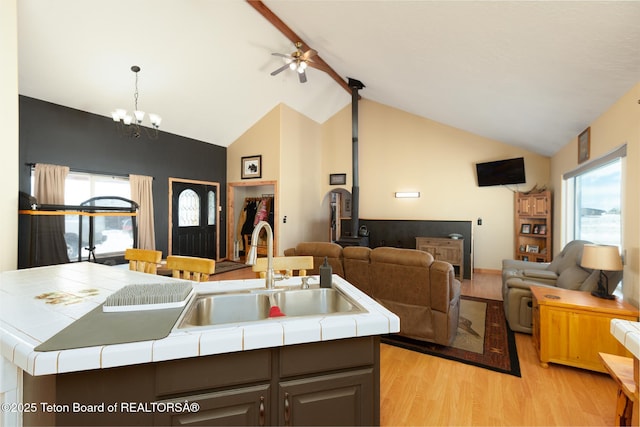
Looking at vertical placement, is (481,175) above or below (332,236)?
above

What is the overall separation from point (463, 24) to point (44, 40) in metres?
4.44

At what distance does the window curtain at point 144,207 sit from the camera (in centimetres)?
485

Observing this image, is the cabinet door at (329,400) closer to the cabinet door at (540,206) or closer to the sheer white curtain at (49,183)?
the sheer white curtain at (49,183)

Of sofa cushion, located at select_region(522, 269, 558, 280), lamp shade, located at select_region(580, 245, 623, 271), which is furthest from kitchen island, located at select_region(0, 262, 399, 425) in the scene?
sofa cushion, located at select_region(522, 269, 558, 280)

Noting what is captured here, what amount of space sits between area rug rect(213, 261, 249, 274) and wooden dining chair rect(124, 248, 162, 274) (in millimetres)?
3101

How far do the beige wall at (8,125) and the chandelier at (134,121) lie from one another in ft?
4.74

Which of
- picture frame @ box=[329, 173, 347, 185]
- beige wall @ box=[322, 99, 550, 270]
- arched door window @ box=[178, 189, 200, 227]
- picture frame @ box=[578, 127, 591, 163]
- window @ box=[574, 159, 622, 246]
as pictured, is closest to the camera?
window @ box=[574, 159, 622, 246]

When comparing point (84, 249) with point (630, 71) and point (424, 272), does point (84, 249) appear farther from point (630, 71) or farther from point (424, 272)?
point (630, 71)

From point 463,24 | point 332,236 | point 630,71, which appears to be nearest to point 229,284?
point 463,24

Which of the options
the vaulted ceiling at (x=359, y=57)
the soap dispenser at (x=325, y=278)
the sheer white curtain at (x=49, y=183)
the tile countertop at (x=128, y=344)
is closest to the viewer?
the tile countertop at (x=128, y=344)

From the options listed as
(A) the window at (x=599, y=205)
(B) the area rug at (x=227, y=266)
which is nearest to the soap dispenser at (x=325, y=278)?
(A) the window at (x=599, y=205)

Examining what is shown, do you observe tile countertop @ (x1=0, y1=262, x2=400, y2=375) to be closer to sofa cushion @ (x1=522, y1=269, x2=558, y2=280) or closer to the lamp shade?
the lamp shade

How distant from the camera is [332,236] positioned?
7484 mm

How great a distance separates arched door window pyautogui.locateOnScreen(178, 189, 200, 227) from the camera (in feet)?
18.6
